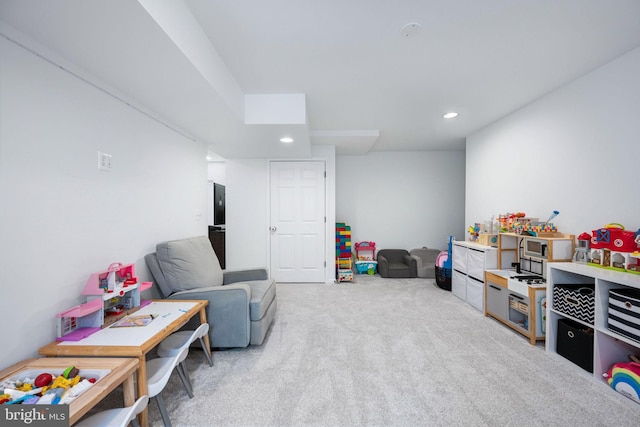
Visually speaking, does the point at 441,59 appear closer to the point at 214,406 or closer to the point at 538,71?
the point at 538,71

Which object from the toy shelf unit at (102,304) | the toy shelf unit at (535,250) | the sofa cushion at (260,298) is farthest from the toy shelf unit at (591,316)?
the toy shelf unit at (102,304)

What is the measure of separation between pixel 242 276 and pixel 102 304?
4.63 ft

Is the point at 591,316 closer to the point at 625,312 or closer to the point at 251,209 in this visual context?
the point at 625,312

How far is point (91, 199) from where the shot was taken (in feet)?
5.46

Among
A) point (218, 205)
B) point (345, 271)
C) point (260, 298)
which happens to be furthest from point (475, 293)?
point (218, 205)

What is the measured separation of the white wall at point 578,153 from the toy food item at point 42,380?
3601mm

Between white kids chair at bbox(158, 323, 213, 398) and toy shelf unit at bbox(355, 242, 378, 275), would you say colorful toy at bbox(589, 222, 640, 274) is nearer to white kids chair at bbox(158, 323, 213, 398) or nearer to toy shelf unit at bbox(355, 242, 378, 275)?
white kids chair at bbox(158, 323, 213, 398)

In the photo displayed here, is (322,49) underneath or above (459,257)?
above

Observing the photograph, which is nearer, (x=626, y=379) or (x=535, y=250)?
(x=626, y=379)

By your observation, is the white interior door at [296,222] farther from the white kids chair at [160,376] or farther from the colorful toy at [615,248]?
the colorful toy at [615,248]

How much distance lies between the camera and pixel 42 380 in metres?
1.02


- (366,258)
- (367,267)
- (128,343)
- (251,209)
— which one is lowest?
(367,267)

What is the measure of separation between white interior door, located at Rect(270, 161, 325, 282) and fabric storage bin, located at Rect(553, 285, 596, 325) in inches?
115

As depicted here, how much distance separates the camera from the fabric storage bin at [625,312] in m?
1.56
